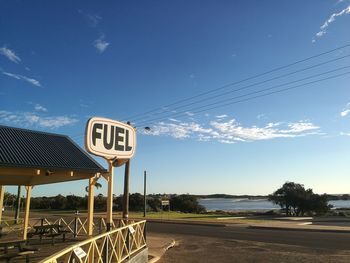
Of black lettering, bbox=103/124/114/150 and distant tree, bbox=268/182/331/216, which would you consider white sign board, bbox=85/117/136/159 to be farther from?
distant tree, bbox=268/182/331/216

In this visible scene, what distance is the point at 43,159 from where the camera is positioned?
14703mm

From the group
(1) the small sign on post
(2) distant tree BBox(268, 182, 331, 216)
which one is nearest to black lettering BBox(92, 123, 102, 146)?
(1) the small sign on post

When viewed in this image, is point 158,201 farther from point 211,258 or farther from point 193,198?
point 211,258

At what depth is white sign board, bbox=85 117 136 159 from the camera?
11172 millimetres

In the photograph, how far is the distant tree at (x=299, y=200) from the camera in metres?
60.0

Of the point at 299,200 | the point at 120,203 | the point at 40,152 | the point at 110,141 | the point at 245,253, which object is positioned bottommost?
the point at 245,253

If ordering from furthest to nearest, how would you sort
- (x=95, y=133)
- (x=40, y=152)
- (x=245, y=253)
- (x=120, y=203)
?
(x=120, y=203), (x=245, y=253), (x=40, y=152), (x=95, y=133)

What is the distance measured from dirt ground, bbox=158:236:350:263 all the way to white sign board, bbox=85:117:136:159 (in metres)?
5.11

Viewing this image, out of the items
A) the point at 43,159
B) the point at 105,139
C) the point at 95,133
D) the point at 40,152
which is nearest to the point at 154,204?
the point at 40,152

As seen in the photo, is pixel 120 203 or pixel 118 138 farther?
pixel 120 203

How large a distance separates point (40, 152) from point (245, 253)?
930cm

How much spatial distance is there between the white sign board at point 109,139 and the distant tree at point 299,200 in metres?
51.9

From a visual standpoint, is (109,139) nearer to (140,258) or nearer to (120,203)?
(140,258)

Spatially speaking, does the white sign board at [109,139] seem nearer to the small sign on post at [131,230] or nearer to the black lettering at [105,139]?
the black lettering at [105,139]
